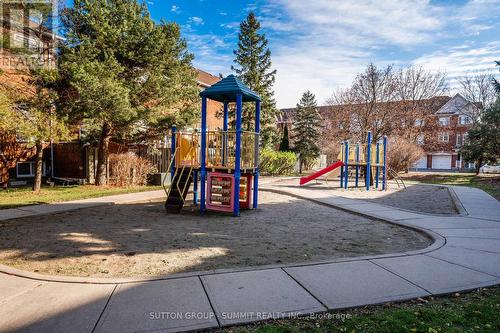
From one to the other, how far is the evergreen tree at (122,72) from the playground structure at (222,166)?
431 centimetres

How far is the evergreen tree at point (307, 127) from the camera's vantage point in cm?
3669

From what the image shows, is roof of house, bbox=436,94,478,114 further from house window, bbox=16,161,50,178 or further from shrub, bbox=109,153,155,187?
house window, bbox=16,161,50,178

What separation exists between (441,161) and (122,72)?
5449 cm

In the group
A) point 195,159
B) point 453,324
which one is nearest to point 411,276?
point 453,324

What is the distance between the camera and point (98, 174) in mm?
15227

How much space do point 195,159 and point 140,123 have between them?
643cm

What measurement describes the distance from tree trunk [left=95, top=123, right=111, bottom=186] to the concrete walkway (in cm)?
1138

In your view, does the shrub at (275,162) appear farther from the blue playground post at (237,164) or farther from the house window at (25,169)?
the blue playground post at (237,164)

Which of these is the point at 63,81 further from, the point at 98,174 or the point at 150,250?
the point at 150,250

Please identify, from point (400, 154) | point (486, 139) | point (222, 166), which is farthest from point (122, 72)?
point (486, 139)

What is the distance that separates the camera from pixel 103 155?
49.1ft

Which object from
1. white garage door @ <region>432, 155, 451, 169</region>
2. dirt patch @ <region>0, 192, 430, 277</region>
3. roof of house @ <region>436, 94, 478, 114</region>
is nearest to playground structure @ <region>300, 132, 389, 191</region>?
dirt patch @ <region>0, 192, 430, 277</region>

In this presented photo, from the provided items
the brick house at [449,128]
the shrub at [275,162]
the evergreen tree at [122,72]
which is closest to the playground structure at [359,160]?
the evergreen tree at [122,72]

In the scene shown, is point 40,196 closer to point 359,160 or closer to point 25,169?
point 25,169
